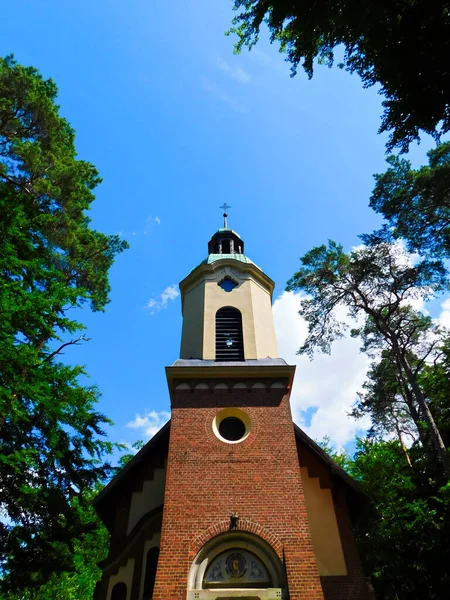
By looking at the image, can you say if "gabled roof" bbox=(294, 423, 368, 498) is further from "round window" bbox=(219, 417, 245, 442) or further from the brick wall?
"round window" bbox=(219, 417, 245, 442)

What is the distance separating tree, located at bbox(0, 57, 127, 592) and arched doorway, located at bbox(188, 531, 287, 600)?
3667 millimetres

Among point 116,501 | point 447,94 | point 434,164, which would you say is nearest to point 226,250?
point 434,164

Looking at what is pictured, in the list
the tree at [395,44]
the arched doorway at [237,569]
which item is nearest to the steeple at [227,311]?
the arched doorway at [237,569]

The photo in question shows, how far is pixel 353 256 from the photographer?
17.8m

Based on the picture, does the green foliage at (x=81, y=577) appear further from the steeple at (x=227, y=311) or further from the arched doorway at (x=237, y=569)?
the arched doorway at (x=237, y=569)

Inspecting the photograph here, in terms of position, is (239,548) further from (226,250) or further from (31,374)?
(226,250)

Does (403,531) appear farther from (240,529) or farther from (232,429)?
(240,529)

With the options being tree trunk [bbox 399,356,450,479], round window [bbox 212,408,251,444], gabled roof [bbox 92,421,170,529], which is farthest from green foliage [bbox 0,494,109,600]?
tree trunk [bbox 399,356,450,479]

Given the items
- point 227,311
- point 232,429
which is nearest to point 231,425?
point 232,429

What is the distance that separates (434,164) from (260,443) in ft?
30.8

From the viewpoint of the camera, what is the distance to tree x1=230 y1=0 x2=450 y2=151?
5027mm

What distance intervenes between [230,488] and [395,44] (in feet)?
28.0

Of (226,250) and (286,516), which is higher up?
(226,250)

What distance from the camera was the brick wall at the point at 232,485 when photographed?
27.5 ft
